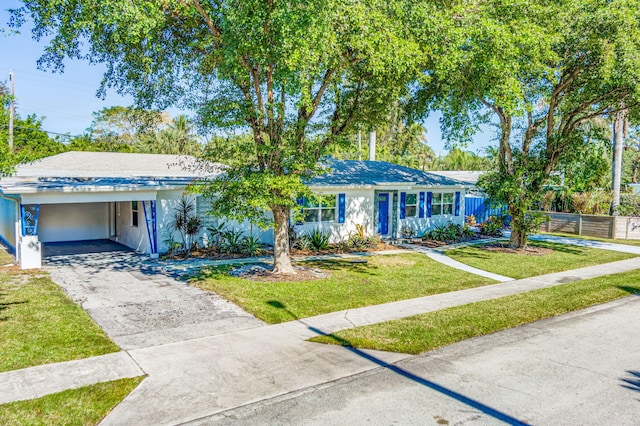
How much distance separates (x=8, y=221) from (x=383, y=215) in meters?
15.1

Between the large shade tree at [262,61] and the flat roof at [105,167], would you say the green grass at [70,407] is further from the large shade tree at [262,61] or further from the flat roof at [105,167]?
the flat roof at [105,167]

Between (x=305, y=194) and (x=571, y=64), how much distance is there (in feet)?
34.8

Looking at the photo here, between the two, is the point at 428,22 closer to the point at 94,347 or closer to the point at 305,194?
the point at 305,194

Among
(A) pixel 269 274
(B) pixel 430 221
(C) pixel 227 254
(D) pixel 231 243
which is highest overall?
(B) pixel 430 221

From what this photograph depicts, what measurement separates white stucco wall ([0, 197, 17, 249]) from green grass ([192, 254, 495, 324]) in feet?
28.3

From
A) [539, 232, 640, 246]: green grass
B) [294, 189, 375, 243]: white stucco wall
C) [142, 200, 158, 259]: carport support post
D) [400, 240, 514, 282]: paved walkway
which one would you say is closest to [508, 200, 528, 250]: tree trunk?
[400, 240, 514, 282]: paved walkway

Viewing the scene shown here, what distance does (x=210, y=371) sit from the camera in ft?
22.2

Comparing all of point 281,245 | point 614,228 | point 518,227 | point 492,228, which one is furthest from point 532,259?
point 281,245

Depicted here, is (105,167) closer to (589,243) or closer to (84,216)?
(84,216)

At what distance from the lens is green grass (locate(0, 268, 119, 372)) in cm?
710

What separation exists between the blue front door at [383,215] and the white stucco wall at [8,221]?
13984 millimetres

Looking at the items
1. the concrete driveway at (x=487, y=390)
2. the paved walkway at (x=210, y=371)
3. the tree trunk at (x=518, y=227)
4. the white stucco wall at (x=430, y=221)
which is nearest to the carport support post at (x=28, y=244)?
the paved walkway at (x=210, y=371)

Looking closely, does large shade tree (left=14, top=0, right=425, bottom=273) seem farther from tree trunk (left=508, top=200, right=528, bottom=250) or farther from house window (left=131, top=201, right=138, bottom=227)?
tree trunk (left=508, top=200, right=528, bottom=250)

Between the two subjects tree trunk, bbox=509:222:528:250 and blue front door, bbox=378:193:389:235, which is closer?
tree trunk, bbox=509:222:528:250
